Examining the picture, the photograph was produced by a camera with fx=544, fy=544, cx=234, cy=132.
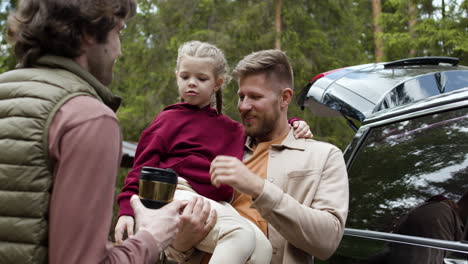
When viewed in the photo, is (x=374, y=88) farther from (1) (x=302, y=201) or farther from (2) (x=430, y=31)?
(2) (x=430, y=31)

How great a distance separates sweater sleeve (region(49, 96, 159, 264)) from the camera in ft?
5.06

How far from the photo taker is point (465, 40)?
34.8ft

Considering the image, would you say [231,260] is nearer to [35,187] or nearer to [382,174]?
[382,174]

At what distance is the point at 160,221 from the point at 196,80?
64.8 inches

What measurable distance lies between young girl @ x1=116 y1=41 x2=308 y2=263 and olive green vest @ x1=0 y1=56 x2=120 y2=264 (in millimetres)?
1186

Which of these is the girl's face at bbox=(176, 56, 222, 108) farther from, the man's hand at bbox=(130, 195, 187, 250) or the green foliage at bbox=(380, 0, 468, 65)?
the green foliage at bbox=(380, 0, 468, 65)

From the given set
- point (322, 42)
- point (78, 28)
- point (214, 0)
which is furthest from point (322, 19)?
point (78, 28)

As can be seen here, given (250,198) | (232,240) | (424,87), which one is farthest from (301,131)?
(424,87)

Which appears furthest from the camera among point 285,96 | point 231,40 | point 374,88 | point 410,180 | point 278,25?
point 278,25

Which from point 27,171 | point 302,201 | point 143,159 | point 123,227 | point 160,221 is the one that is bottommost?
point 123,227

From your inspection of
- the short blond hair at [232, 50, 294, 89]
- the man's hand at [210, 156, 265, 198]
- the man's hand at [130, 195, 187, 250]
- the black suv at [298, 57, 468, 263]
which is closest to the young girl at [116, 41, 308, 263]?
the short blond hair at [232, 50, 294, 89]

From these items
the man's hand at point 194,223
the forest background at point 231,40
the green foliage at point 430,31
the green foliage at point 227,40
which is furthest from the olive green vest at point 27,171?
the green foliage at point 227,40

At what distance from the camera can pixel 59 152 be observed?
5.17ft

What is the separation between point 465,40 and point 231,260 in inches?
373
